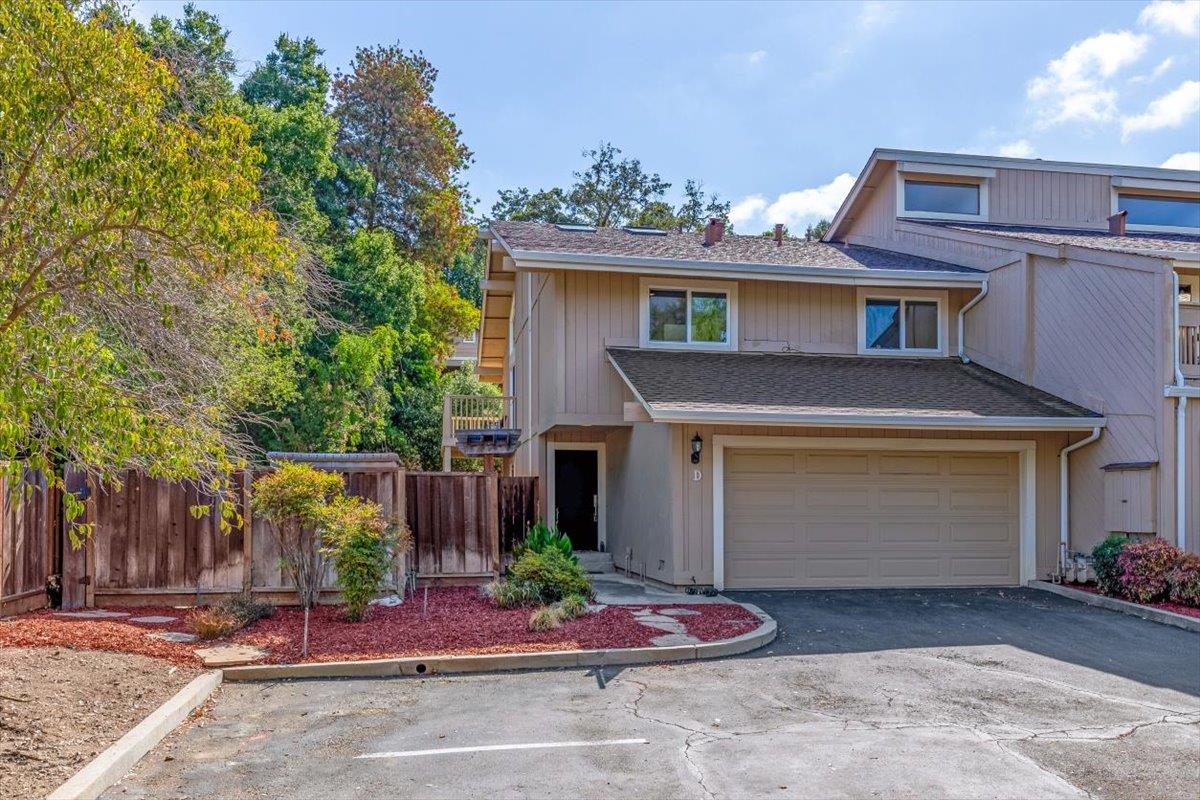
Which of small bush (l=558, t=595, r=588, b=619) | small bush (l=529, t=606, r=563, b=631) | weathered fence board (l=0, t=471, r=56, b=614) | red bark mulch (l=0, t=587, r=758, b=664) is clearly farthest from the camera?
small bush (l=558, t=595, r=588, b=619)

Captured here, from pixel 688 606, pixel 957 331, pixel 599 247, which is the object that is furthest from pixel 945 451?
pixel 599 247

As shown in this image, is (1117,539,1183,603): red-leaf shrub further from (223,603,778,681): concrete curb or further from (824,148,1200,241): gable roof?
(824,148,1200,241): gable roof

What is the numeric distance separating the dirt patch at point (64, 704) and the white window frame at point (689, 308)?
928 cm

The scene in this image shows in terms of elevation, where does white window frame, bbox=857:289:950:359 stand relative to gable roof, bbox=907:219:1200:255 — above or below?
below

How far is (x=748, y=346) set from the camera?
50.6 feet

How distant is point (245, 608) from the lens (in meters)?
9.66

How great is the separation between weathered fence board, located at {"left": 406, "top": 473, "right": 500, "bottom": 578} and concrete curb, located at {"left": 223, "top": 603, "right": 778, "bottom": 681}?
160 inches

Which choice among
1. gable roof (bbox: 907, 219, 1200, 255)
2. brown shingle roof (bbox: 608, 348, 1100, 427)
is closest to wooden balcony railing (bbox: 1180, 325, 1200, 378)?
brown shingle roof (bbox: 608, 348, 1100, 427)

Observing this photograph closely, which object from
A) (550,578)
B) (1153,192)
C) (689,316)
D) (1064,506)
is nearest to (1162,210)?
(1153,192)

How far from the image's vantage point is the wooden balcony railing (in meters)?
12.9

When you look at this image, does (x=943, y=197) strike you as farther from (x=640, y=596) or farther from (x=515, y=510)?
(x=640, y=596)

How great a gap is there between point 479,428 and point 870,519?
8.64 meters

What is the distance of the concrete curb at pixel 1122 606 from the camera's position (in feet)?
35.1

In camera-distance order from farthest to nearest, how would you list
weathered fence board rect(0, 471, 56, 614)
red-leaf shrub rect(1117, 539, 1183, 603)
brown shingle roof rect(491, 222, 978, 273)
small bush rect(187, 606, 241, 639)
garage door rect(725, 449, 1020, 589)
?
brown shingle roof rect(491, 222, 978, 273)
garage door rect(725, 449, 1020, 589)
red-leaf shrub rect(1117, 539, 1183, 603)
weathered fence board rect(0, 471, 56, 614)
small bush rect(187, 606, 241, 639)
